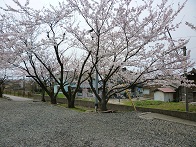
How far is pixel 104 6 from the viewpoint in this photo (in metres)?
9.28

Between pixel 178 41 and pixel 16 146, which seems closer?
pixel 16 146

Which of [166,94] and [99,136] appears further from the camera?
[166,94]

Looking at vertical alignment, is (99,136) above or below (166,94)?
below

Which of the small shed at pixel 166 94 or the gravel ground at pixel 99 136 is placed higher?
the small shed at pixel 166 94

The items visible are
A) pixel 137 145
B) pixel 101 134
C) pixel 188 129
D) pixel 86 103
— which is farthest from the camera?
pixel 86 103

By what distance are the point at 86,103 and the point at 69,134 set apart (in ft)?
32.7

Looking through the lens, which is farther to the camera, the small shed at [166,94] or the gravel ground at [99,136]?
the small shed at [166,94]

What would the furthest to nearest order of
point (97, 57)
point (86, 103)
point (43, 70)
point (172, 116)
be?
1. point (43, 70)
2. point (86, 103)
3. point (97, 57)
4. point (172, 116)

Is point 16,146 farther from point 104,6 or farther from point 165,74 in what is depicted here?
point 165,74

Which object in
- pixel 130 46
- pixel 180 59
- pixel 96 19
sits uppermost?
pixel 96 19

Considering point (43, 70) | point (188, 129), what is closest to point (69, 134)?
point (188, 129)

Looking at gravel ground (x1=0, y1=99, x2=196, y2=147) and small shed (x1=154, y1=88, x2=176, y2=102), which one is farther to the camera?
small shed (x1=154, y1=88, x2=176, y2=102)

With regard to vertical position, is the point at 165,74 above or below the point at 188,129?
above

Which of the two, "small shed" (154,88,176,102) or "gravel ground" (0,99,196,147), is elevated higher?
"small shed" (154,88,176,102)
